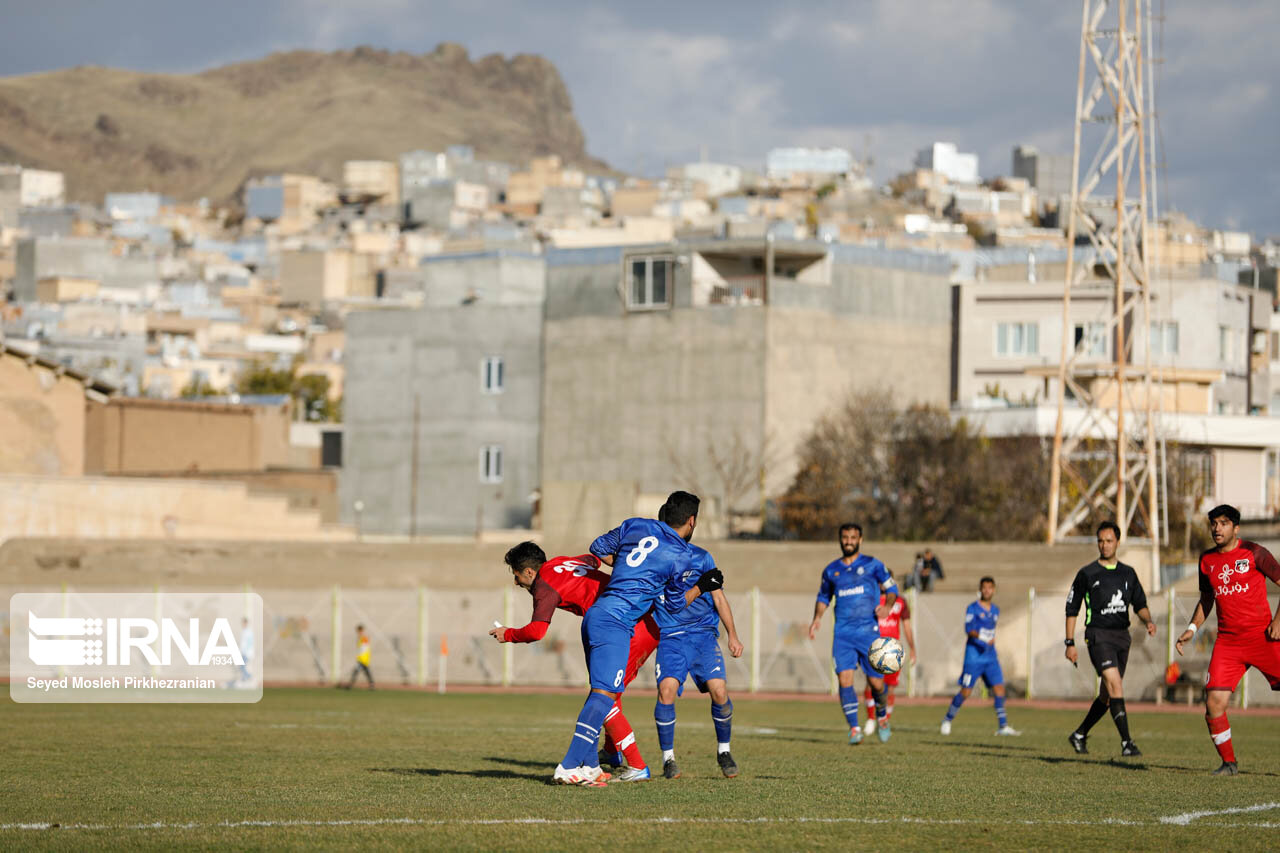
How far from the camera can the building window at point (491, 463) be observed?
8256cm

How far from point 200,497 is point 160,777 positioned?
46.0m

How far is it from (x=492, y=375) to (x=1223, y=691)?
68.1 meters

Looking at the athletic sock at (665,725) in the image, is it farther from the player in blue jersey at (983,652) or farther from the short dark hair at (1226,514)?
the player in blue jersey at (983,652)

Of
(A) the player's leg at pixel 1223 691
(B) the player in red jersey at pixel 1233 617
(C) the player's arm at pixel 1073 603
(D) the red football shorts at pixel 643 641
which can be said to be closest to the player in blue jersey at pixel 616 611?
(D) the red football shorts at pixel 643 641

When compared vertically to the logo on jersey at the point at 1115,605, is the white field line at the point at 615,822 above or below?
below

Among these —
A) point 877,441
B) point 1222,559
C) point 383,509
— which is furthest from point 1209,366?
point 1222,559

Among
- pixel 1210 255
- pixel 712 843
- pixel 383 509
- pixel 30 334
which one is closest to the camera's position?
pixel 712 843

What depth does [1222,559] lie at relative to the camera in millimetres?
16203

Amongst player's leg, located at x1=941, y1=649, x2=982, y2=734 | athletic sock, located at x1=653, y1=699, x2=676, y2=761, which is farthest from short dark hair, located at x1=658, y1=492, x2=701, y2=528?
player's leg, located at x1=941, y1=649, x2=982, y2=734

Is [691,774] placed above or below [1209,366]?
below

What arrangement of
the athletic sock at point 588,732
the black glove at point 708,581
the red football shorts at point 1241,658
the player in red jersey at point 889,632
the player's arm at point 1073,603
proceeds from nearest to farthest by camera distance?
1. the athletic sock at point 588,732
2. the black glove at point 708,581
3. the red football shorts at point 1241,658
4. the player's arm at point 1073,603
5. the player in red jersey at point 889,632

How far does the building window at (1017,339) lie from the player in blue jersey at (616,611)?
8086 centimetres

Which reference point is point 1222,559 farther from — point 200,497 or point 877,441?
→ point 877,441

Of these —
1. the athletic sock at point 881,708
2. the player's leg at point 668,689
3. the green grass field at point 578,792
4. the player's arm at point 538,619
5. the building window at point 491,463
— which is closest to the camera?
the green grass field at point 578,792
